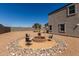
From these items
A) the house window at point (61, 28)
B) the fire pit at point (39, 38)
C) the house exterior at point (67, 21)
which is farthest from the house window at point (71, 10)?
the fire pit at point (39, 38)

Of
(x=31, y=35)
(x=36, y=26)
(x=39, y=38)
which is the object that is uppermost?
(x=36, y=26)

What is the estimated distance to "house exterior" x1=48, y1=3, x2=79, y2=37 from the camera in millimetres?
8078

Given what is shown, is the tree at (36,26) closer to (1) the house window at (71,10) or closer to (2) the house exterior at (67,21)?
(2) the house exterior at (67,21)

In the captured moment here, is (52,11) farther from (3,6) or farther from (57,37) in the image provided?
(3,6)

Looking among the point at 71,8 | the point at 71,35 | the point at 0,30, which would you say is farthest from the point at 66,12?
the point at 0,30

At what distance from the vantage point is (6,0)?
6875 mm

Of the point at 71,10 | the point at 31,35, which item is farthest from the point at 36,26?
the point at 71,10

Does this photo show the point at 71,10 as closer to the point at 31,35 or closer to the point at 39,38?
the point at 39,38

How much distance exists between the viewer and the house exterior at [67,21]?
808cm

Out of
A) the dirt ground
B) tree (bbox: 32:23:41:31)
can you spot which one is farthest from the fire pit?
tree (bbox: 32:23:41:31)

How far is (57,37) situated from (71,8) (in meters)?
2.37

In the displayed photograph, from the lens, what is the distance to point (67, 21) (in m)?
8.61

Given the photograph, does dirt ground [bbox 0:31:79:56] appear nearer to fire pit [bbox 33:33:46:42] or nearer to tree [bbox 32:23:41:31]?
fire pit [bbox 33:33:46:42]

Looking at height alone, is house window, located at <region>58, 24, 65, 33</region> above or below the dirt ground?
above
